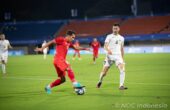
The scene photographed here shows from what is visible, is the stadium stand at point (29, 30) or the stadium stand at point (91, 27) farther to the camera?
the stadium stand at point (29, 30)

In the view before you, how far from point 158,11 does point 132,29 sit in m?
5.91

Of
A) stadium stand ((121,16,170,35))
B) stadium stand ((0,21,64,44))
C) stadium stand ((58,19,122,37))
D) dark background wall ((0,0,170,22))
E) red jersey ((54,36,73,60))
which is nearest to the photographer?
red jersey ((54,36,73,60))

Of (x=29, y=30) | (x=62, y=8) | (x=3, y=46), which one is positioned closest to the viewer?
(x=3, y=46)

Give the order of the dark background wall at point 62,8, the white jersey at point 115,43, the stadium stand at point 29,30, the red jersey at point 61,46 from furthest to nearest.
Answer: the stadium stand at point 29,30
the dark background wall at point 62,8
the white jersey at point 115,43
the red jersey at point 61,46

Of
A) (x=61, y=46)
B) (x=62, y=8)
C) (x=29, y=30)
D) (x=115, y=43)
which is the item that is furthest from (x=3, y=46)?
(x=29, y=30)

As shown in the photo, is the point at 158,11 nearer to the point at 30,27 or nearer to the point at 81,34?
the point at 81,34

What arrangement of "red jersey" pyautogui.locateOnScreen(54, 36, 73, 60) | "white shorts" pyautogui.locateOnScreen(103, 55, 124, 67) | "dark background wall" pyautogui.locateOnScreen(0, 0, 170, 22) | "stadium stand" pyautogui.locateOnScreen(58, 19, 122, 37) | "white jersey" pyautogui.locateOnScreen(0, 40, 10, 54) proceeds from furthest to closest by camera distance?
"dark background wall" pyautogui.locateOnScreen(0, 0, 170, 22), "stadium stand" pyautogui.locateOnScreen(58, 19, 122, 37), "white jersey" pyautogui.locateOnScreen(0, 40, 10, 54), "white shorts" pyautogui.locateOnScreen(103, 55, 124, 67), "red jersey" pyautogui.locateOnScreen(54, 36, 73, 60)

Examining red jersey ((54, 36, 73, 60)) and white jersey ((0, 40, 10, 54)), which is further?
white jersey ((0, 40, 10, 54))

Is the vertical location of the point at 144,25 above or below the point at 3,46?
above

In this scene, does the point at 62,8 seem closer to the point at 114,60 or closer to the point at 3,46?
the point at 3,46

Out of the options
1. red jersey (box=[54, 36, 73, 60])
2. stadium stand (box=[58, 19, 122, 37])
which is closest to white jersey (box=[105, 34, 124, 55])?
red jersey (box=[54, 36, 73, 60])

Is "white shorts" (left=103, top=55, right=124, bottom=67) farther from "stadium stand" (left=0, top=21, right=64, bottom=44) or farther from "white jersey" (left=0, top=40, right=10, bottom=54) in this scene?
"stadium stand" (left=0, top=21, right=64, bottom=44)

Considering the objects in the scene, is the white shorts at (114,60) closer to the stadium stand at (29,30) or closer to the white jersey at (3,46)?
the white jersey at (3,46)

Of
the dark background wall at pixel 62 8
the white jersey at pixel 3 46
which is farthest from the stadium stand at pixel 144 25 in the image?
the white jersey at pixel 3 46
